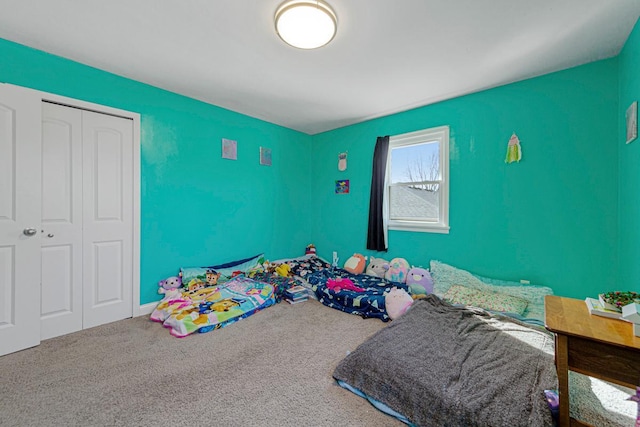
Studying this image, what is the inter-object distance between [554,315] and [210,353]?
225 cm

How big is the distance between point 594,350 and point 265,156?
3.74 m

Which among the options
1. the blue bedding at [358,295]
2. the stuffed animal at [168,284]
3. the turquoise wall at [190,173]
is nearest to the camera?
the turquoise wall at [190,173]

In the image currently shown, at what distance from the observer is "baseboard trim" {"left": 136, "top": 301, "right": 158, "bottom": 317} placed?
8.91ft

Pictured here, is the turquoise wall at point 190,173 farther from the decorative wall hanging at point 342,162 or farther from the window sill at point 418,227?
the window sill at point 418,227

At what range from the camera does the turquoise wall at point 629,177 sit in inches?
69.7

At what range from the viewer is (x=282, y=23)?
5.58 feet

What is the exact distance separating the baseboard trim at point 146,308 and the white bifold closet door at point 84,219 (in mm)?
97

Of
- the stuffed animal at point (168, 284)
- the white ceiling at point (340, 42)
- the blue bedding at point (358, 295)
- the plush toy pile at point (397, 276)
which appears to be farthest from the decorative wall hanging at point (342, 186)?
the stuffed animal at point (168, 284)

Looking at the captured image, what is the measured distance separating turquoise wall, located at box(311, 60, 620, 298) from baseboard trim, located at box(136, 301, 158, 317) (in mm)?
3099

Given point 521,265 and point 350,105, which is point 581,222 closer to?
point 521,265

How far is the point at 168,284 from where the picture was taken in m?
2.85

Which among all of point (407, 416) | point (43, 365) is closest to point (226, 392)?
point (407, 416)

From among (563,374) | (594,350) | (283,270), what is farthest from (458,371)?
(283,270)

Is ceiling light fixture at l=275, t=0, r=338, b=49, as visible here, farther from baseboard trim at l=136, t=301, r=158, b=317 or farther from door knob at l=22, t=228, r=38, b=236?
baseboard trim at l=136, t=301, r=158, b=317
